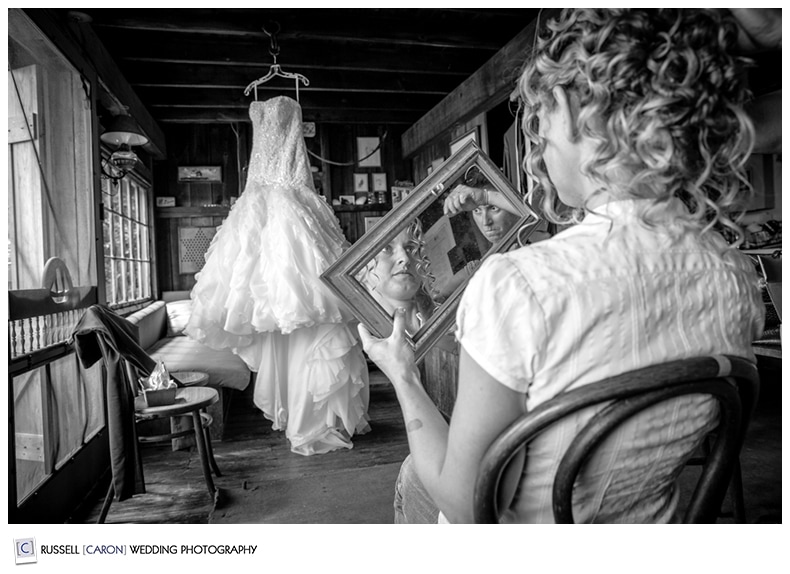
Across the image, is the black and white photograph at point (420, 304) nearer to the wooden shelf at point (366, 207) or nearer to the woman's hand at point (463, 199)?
the woman's hand at point (463, 199)

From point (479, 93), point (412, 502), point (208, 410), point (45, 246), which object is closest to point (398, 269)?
point (412, 502)

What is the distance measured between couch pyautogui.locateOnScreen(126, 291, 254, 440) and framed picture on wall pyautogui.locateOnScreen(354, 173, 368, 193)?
232cm

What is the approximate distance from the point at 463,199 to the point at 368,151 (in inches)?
191

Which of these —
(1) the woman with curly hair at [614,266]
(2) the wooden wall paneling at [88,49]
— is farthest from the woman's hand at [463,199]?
(2) the wooden wall paneling at [88,49]

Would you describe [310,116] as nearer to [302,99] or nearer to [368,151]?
[302,99]

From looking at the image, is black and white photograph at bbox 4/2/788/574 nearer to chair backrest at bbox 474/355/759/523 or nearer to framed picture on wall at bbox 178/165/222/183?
chair backrest at bbox 474/355/759/523

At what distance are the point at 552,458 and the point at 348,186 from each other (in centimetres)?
536

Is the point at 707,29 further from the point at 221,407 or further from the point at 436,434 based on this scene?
the point at 221,407

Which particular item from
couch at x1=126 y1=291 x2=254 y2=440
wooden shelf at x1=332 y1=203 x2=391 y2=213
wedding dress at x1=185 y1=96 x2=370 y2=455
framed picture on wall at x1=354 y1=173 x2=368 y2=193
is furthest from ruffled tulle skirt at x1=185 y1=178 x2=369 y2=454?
framed picture on wall at x1=354 y1=173 x2=368 y2=193

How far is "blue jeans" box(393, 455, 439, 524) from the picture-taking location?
1.00m

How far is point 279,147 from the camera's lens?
298 cm

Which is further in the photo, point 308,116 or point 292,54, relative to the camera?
point 308,116
